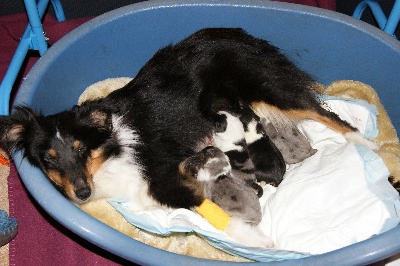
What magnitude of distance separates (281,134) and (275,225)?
57 centimetres

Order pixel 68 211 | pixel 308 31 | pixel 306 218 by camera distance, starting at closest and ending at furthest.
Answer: pixel 68 211 → pixel 306 218 → pixel 308 31

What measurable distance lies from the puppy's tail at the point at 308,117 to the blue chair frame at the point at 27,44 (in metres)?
1.40

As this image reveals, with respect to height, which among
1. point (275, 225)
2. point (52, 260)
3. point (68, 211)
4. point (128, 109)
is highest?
point (128, 109)

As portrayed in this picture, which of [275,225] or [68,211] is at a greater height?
[68,211]

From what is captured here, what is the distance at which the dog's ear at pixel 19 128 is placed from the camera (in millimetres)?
2523

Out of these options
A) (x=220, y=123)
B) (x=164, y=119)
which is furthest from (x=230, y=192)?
(x=164, y=119)

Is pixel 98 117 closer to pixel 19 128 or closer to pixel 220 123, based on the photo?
pixel 19 128

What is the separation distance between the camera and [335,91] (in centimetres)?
344

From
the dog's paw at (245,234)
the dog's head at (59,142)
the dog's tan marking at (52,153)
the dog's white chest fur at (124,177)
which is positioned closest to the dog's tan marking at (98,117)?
the dog's head at (59,142)

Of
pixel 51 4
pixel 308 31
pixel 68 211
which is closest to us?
pixel 68 211

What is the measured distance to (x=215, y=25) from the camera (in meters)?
3.46

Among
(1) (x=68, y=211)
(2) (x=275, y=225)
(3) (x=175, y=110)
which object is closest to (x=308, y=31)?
(3) (x=175, y=110)

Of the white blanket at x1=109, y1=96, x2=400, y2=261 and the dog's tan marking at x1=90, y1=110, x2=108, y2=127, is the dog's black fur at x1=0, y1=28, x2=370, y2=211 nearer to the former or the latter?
the dog's tan marking at x1=90, y1=110, x2=108, y2=127

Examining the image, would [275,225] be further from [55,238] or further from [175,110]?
[55,238]
